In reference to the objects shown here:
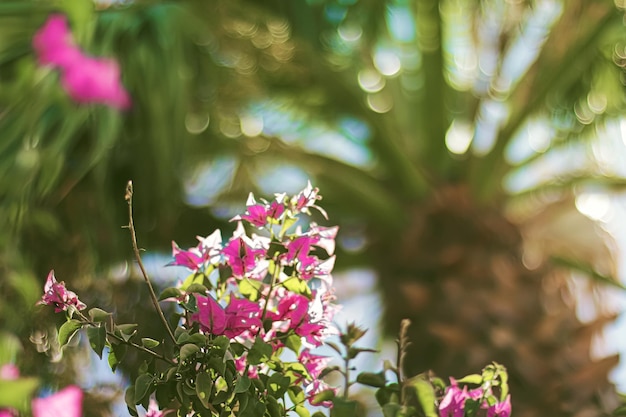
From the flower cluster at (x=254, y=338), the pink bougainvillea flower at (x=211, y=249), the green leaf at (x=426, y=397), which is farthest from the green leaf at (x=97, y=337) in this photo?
the green leaf at (x=426, y=397)

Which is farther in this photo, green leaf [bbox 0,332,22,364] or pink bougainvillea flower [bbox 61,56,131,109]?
pink bougainvillea flower [bbox 61,56,131,109]

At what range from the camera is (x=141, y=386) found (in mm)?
613

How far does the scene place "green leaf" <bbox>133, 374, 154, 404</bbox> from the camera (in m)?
0.61

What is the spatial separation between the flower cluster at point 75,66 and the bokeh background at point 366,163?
0.08 feet

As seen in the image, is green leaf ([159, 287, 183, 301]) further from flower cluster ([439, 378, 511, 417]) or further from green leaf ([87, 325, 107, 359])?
flower cluster ([439, 378, 511, 417])

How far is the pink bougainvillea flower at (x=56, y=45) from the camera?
142cm

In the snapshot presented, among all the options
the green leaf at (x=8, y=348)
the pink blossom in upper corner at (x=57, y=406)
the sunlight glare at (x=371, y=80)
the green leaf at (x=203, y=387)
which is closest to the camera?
the pink blossom in upper corner at (x=57, y=406)

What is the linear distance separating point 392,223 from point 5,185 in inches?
50.7

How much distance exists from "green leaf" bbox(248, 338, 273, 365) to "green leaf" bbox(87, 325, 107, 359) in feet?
0.33

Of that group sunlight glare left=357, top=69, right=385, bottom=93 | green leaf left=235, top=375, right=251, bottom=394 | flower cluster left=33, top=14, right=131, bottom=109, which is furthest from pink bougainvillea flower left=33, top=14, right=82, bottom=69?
sunlight glare left=357, top=69, right=385, bottom=93

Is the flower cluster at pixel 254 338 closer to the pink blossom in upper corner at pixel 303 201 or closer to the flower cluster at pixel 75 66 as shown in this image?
the pink blossom in upper corner at pixel 303 201

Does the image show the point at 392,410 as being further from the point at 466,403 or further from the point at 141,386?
the point at 141,386

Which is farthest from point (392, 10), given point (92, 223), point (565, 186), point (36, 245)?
point (36, 245)

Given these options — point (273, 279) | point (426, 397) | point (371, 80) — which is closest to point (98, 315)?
point (273, 279)
